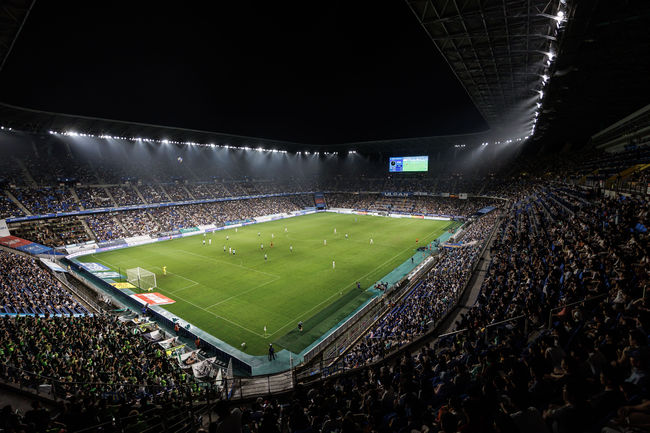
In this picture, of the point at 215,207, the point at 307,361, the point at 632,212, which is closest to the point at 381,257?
the point at 307,361

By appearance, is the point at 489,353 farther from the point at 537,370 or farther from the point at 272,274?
the point at 272,274

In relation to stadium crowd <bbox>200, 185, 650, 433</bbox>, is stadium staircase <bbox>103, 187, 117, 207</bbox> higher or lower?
higher

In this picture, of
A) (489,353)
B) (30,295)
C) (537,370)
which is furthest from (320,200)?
(537,370)

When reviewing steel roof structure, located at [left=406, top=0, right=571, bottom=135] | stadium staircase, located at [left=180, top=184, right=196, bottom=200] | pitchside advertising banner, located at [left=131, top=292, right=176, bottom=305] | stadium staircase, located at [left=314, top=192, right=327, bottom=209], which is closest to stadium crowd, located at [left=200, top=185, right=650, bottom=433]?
steel roof structure, located at [left=406, top=0, right=571, bottom=135]

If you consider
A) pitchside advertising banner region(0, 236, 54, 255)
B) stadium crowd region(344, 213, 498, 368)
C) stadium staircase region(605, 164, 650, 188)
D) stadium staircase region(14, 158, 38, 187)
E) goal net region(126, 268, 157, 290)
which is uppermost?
stadium staircase region(14, 158, 38, 187)

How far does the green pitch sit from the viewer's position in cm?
Result: 2205

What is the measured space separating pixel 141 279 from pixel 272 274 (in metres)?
11.9

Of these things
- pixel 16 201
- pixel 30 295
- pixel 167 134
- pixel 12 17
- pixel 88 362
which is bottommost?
pixel 88 362

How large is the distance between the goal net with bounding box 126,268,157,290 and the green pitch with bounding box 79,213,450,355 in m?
0.93

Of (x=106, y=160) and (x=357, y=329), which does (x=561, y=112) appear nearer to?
(x=357, y=329)

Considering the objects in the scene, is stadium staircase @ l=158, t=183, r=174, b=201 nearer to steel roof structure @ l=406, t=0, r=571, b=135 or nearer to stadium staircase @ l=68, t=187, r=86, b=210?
stadium staircase @ l=68, t=187, r=86, b=210

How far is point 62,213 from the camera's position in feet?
147

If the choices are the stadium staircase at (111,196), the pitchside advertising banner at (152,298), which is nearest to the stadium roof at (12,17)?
the pitchside advertising banner at (152,298)

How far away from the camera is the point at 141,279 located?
28.7 meters
